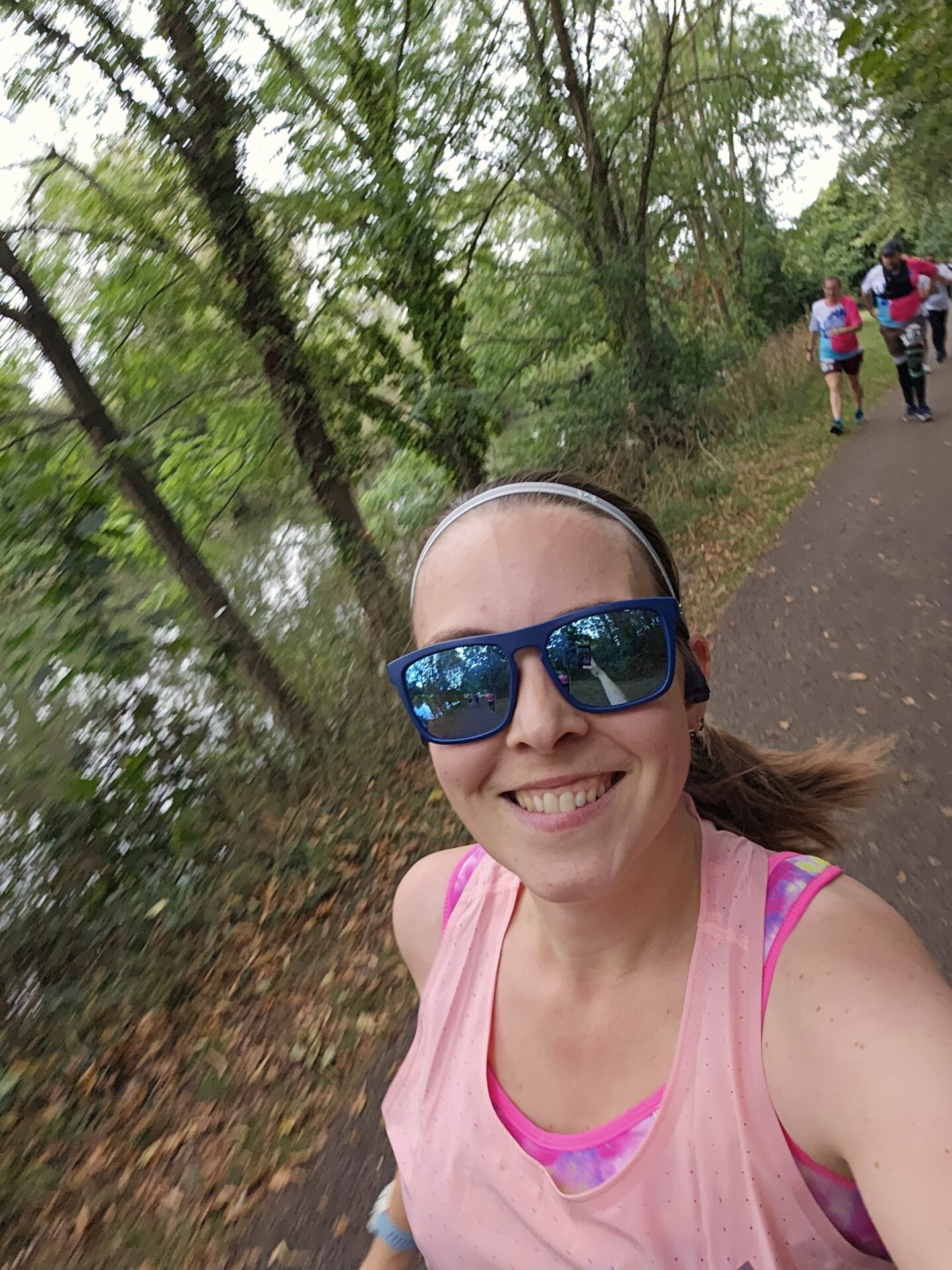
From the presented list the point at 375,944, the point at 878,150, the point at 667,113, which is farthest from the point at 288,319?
the point at 878,150

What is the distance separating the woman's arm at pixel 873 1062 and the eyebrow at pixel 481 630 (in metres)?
0.56

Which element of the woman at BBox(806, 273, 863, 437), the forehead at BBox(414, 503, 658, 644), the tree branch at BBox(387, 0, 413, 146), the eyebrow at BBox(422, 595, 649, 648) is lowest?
the woman at BBox(806, 273, 863, 437)

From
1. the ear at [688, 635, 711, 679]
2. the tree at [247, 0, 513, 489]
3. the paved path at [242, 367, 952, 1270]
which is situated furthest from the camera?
the tree at [247, 0, 513, 489]

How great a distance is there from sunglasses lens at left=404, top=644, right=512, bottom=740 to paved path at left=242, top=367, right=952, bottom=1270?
223cm

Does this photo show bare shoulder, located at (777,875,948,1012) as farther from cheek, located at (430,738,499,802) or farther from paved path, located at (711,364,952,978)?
paved path, located at (711,364,952,978)

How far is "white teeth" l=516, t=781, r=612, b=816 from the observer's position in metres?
1.27

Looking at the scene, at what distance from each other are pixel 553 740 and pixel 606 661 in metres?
0.15

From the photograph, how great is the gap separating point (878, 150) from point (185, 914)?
1821cm

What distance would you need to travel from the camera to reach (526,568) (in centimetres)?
133

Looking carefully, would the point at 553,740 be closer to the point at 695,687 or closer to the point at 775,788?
the point at 695,687

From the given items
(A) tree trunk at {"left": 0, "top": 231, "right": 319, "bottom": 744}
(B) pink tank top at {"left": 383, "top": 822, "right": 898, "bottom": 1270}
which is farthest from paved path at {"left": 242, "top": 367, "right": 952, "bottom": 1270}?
(A) tree trunk at {"left": 0, "top": 231, "right": 319, "bottom": 744}

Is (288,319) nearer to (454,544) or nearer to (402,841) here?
(402,841)

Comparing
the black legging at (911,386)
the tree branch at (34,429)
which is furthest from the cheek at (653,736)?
the black legging at (911,386)

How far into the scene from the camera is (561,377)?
426 inches
